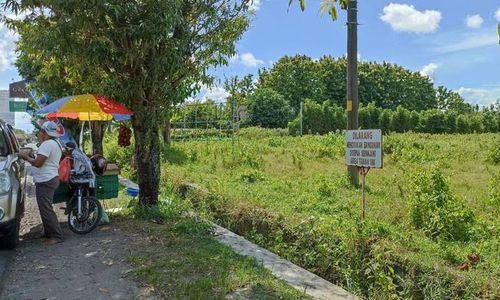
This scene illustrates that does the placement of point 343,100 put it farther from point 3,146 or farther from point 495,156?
point 3,146

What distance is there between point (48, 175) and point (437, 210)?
18.3 ft

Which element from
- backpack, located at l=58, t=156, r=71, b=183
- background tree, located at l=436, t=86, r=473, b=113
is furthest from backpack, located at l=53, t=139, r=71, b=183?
background tree, located at l=436, t=86, r=473, b=113

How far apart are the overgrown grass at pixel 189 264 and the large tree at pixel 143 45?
1.11 metres

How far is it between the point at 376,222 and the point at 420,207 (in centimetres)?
79

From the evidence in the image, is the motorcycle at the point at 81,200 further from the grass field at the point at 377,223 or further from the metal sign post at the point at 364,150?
the metal sign post at the point at 364,150

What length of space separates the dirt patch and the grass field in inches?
88.4

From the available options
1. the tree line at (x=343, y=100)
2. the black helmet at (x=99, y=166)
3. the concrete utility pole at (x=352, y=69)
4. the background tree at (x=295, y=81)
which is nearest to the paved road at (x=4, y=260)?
the black helmet at (x=99, y=166)

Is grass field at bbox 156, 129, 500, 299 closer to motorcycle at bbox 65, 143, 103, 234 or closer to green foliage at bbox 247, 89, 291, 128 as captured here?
motorcycle at bbox 65, 143, 103, 234

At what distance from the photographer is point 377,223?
702cm

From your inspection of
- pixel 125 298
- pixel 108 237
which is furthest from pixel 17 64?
pixel 125 298

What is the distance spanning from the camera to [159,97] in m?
8.40

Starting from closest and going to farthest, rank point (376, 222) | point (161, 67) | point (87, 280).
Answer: point (87, 280)
point (376, 222)
point (161, 67)

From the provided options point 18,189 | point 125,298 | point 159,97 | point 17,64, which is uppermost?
point 17,64

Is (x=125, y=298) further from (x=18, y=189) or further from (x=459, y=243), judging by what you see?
(x=459, y=243)
